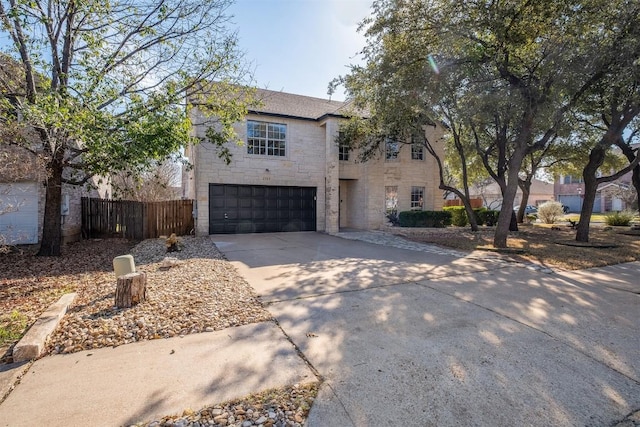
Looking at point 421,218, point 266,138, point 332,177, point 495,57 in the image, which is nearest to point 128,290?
point 495,57

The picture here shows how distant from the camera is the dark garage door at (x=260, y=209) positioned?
518 inches

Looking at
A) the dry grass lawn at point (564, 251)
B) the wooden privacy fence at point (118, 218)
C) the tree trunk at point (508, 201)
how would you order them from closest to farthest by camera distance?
the dry grass lawn at point (564, 251) < the tree trunk at point (508, 201) < the wooden privacy fence at point (118, 218)

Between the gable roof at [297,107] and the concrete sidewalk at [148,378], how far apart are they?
11269mm

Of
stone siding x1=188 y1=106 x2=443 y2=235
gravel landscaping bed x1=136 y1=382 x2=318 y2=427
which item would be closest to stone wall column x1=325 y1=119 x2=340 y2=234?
stone siding x1=188 y1=106 x2=443 y2=235

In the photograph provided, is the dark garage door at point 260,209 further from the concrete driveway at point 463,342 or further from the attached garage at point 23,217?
the concrete driveway at point 463,342

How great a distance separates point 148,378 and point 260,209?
11332mm

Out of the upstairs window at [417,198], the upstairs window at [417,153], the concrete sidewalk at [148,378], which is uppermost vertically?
the upstairs window at [417,153]

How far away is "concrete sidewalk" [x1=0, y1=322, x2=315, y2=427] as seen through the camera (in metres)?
2.31

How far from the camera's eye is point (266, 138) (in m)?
13.9

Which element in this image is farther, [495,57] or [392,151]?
[392,151]

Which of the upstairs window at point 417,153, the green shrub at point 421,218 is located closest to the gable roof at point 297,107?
the upstairs window at point 417,153

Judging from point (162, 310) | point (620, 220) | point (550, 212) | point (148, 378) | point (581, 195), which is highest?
point (581, 195)

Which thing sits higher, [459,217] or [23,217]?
[23,217]

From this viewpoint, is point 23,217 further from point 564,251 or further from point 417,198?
point 564,251
